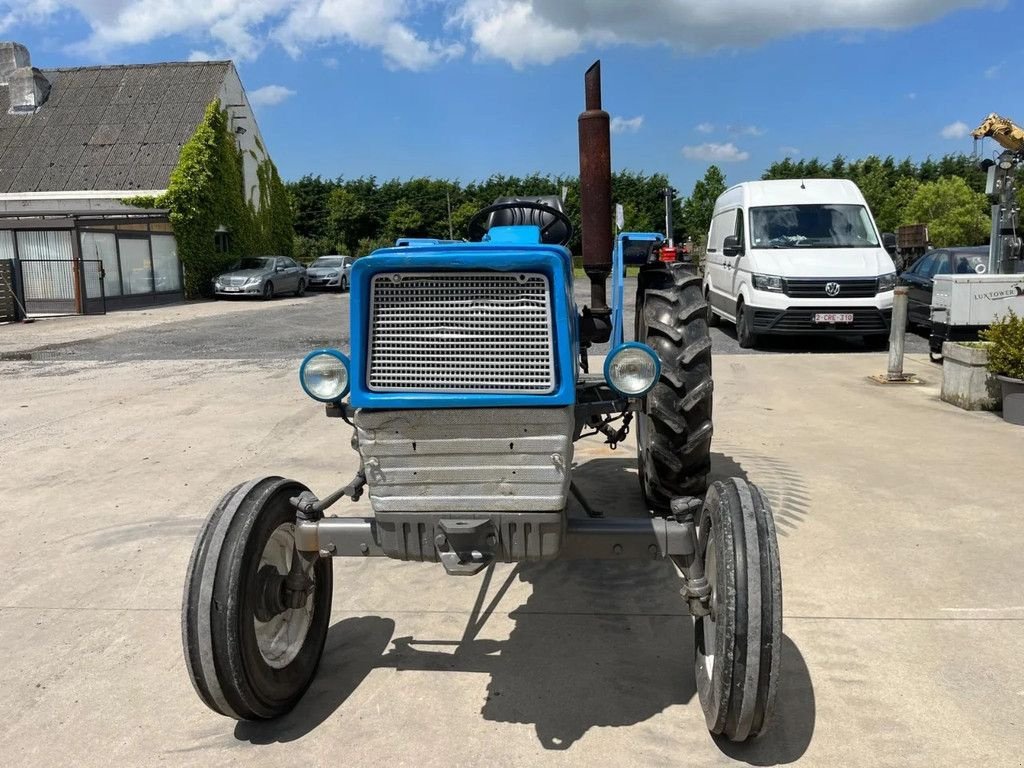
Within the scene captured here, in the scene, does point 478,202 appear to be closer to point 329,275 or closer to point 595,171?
point 329,275

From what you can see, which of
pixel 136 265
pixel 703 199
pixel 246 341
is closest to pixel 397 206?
pixel 703 199

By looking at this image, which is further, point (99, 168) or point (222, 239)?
point (222, 239)

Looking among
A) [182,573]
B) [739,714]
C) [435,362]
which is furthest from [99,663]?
[739,714]

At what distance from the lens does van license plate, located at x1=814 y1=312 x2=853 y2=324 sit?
450 inches

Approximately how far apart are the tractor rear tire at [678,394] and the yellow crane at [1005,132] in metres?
9.79

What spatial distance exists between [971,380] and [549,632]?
5.81 m

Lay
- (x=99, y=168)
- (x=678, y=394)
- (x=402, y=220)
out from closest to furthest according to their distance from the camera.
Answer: (x=678, y=394)
(x=99, y=168)
(x=402, y=220)

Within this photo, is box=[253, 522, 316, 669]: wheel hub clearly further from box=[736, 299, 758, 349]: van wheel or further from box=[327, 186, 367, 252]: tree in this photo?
box=[327, 186, 367, 252]: tree

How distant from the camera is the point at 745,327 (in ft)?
40.0

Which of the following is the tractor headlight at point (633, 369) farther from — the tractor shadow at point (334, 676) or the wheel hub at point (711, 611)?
the tractor shadow at point (334, 676)

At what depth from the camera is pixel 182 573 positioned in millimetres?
4234

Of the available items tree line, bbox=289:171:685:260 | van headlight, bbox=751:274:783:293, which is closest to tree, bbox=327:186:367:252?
tree line, bbox=289:171:685:260

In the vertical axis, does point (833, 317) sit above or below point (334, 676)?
above

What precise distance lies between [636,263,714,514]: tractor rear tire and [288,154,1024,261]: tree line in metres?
38.0
